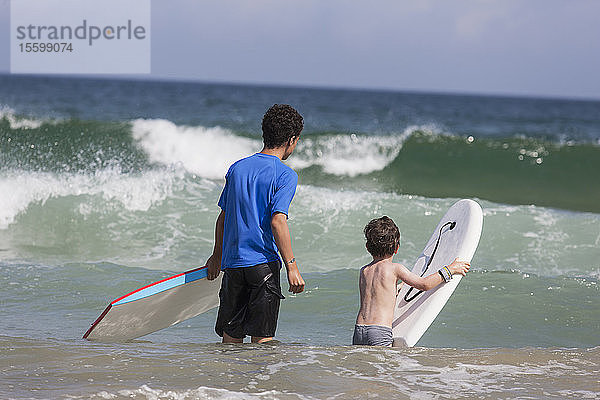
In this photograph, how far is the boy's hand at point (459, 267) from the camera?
12.9 feet

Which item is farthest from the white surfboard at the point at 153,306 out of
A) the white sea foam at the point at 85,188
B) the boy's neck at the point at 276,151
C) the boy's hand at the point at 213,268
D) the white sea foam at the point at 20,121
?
the white sea foam at the point at 20,121

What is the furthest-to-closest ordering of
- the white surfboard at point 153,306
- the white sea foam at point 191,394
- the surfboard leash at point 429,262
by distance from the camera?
the surfboard leash at point 429,262
the white surfboard at point 153,306
the white sea foam at point 191,394

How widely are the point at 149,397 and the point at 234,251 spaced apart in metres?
0.85

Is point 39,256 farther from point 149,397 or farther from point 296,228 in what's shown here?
point 149,397

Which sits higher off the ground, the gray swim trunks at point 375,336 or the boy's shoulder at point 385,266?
the boy's shoulder at point 385,266

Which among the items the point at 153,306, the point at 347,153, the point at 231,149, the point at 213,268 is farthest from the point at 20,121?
the point at 213,268

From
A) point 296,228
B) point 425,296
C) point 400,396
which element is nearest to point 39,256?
point 296,228

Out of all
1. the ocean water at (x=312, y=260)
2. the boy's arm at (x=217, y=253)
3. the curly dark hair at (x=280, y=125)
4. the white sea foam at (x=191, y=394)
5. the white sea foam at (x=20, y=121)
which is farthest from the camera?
the white sea foam at (x=20, y=121)

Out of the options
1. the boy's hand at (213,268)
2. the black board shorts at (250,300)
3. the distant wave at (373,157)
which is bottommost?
the black board shorts at (250,300)

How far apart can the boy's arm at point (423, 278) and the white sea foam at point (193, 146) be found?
11.0 m

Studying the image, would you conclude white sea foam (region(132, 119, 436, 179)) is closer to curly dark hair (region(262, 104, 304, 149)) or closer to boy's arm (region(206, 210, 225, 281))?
boy's arm (region(206, 210, 225, 281))

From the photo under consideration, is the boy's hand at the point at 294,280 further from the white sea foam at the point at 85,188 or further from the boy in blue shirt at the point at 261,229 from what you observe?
the white sea foam at the point at 85,188

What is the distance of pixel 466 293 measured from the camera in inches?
233

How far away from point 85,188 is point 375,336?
6.78m
